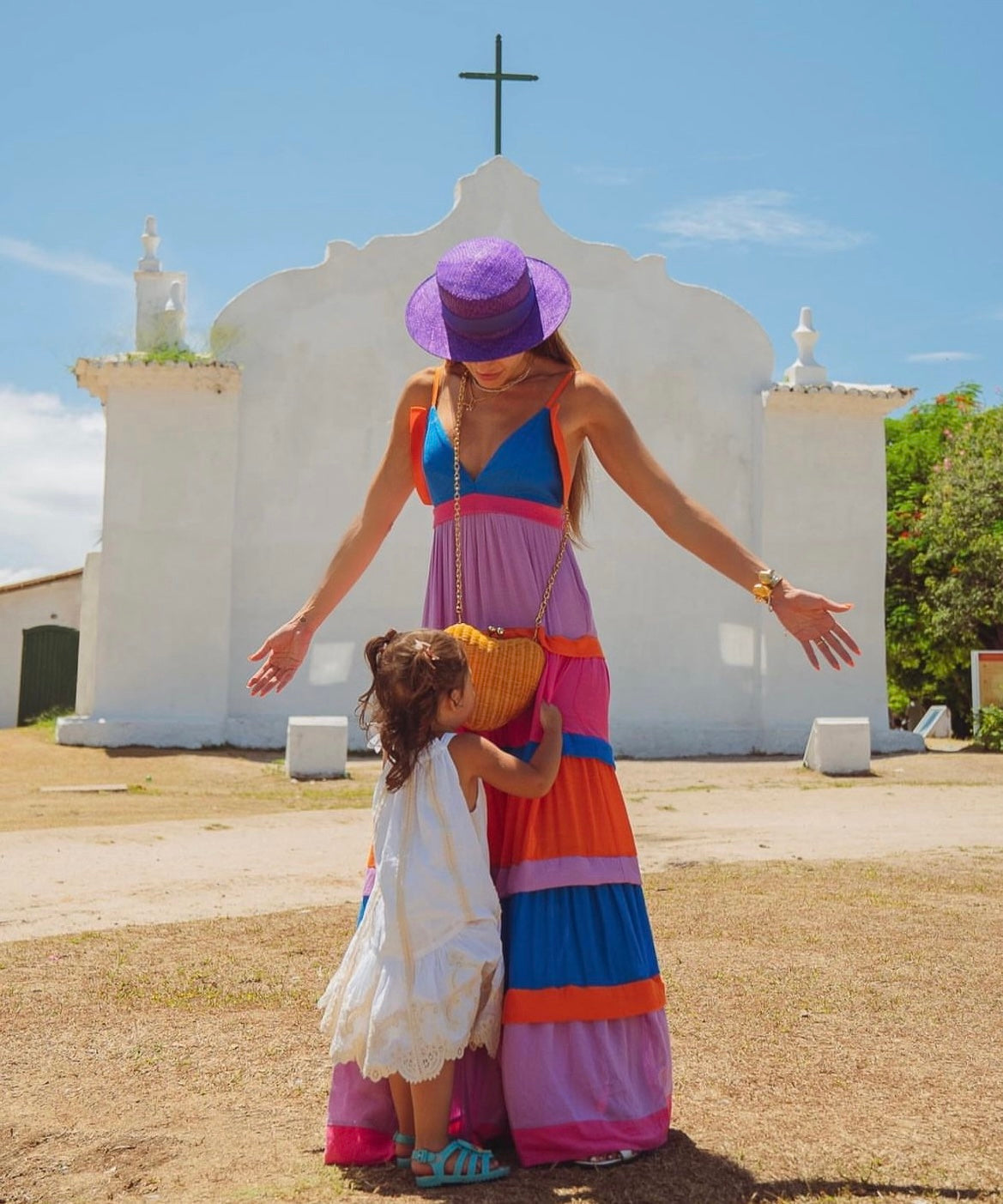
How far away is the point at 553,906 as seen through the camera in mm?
2932

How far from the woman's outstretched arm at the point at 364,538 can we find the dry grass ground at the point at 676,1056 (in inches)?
43.1

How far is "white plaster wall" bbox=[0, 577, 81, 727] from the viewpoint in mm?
21828

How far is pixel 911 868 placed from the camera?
24.4 feet

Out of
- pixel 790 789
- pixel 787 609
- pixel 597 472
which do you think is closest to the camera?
pixel 787 609

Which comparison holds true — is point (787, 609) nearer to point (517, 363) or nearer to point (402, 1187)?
point (517, 363)

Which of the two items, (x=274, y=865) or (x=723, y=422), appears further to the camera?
(x=723, y=422)

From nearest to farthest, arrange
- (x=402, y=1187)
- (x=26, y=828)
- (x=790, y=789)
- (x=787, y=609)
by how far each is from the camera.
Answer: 1. (x=402, y=1187)
2. (x=787, y=609)
3. (x=26, y=828)
4. (x=790, y=789)

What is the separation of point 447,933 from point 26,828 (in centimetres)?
722

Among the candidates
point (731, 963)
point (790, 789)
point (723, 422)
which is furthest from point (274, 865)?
point (723, 422)

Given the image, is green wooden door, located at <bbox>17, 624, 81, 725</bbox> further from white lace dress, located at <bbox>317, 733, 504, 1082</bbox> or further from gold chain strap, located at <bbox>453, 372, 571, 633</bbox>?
white lace dress, located at <bbox>317, 733, 504, 1082</bbox>

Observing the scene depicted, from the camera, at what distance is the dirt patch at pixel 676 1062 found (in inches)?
110

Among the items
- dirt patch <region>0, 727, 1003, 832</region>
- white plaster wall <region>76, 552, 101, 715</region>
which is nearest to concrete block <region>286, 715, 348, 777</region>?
dirt patch <region>0, 727, 1003, 832</region>

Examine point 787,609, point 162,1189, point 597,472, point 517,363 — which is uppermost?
point 597,472

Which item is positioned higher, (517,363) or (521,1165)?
(517,363)
